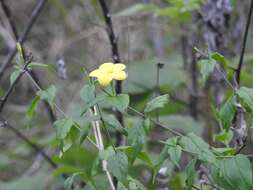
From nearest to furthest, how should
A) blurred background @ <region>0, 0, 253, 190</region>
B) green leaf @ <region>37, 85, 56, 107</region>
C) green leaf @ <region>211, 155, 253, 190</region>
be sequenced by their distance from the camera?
green leaf @ <region>211, 155, 253, 190</region> < green leaf @ <region>37, 85, 56, 107</region> < blurred background @ <region>0, 0, 253, 190</region>

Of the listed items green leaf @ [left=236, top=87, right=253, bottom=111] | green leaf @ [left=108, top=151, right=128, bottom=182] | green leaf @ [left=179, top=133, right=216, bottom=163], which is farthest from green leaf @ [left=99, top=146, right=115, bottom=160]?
green leaf @ [left=236, top=87, right=253, bottom=111]

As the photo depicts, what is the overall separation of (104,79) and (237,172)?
269mm

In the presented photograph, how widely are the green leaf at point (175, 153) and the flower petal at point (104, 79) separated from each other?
157 mm

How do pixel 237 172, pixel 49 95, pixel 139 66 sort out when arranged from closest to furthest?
pixel 237 172 < pixel 49 95 < pixel 139 66

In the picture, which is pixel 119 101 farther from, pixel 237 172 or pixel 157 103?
pixel 237 172

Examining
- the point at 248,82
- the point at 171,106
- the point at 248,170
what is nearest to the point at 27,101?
the point at 171,106

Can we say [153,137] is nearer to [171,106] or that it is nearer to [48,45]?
[171,106]

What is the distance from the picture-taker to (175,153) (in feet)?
3.42

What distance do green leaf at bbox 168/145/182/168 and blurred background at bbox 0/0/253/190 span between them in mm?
179

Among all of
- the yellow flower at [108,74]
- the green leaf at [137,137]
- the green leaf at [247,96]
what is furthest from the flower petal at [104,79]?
the green leaf at [247,96]

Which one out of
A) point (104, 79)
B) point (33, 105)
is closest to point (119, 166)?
point (104, 79)

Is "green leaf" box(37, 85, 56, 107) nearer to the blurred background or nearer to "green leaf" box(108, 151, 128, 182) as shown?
the blurred background

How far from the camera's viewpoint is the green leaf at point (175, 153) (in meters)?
1.03

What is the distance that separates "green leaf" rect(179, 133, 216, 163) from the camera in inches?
40.9
